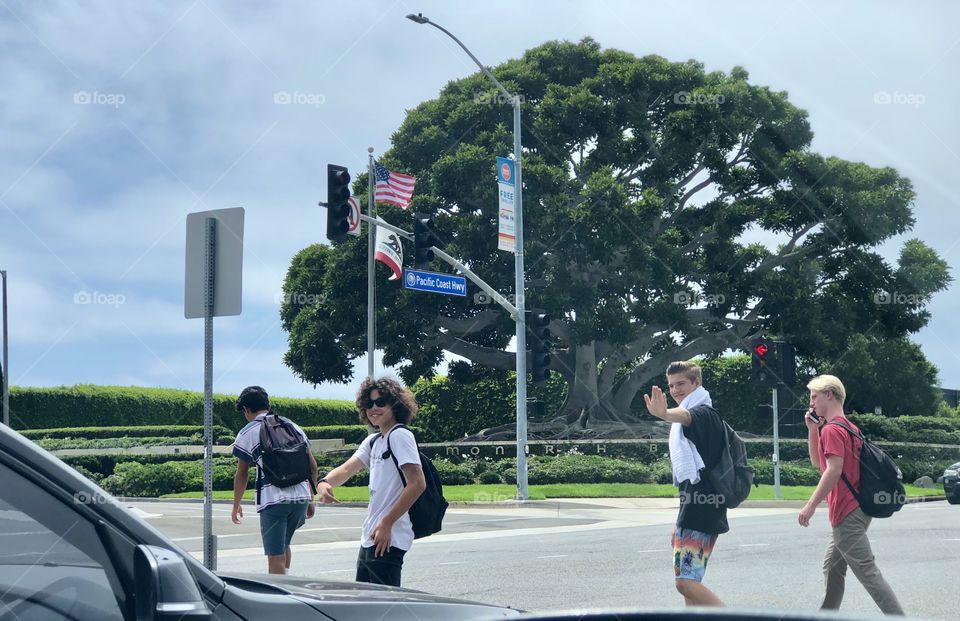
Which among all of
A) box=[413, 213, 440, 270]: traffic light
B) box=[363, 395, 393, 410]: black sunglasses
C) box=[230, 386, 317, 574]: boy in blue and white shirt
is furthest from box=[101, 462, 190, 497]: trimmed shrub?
box=[363, 395, 393, 410]: black sunglasses

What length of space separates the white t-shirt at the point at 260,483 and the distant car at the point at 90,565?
19.7 feet

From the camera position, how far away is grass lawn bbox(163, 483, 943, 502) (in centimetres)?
2686

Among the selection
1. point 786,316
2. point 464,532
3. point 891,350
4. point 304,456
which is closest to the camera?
point 304,456

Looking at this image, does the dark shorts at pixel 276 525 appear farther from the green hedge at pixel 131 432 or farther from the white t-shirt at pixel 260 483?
the green hedge at pixel 131 432

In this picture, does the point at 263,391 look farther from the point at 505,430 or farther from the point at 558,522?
the point at 505,430

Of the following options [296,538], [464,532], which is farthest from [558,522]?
[296,538]

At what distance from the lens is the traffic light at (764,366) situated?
1038 inches

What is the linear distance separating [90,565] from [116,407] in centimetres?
5424

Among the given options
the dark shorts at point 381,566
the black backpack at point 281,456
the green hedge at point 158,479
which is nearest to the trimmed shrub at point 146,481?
the green hedge at point 158,479

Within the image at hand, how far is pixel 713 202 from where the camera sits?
40094 millimetres

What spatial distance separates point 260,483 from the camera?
8.39 metres

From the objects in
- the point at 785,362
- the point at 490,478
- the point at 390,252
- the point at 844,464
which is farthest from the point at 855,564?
the point at 490,478

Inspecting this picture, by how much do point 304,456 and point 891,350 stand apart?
55.4 m

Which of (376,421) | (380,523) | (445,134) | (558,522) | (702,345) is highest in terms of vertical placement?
Result: (445,134)
